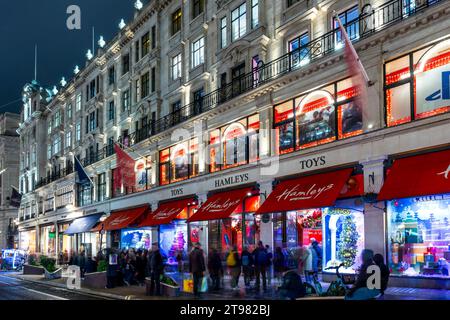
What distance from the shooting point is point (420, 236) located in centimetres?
1894

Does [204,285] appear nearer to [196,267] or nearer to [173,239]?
[196,267]

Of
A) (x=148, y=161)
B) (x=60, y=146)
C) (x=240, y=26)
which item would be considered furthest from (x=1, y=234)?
(x=240, y=26)

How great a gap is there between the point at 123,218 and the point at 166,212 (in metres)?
6.66

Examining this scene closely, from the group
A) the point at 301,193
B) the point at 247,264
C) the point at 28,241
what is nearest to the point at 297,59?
the point at 301,193

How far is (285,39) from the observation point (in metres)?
26.5

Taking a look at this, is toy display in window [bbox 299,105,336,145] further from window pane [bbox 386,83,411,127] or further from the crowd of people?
the crowd of people

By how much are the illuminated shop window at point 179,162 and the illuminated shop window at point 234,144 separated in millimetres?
1967

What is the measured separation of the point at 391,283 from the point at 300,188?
18.7 ft

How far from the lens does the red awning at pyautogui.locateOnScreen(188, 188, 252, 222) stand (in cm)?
2747

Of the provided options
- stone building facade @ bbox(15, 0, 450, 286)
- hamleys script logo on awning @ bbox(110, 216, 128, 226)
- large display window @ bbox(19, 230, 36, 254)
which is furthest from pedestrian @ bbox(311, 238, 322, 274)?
large display window @ bbox(19, 230, 36, 254)

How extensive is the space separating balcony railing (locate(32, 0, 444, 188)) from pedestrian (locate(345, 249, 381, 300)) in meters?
9.97

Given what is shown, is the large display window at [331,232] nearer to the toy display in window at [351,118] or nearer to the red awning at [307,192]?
the red awning at [307,192]

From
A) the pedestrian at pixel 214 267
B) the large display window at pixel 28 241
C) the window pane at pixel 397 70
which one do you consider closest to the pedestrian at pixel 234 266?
the pedestrian at pixel 214 267

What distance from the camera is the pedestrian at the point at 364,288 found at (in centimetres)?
1270
